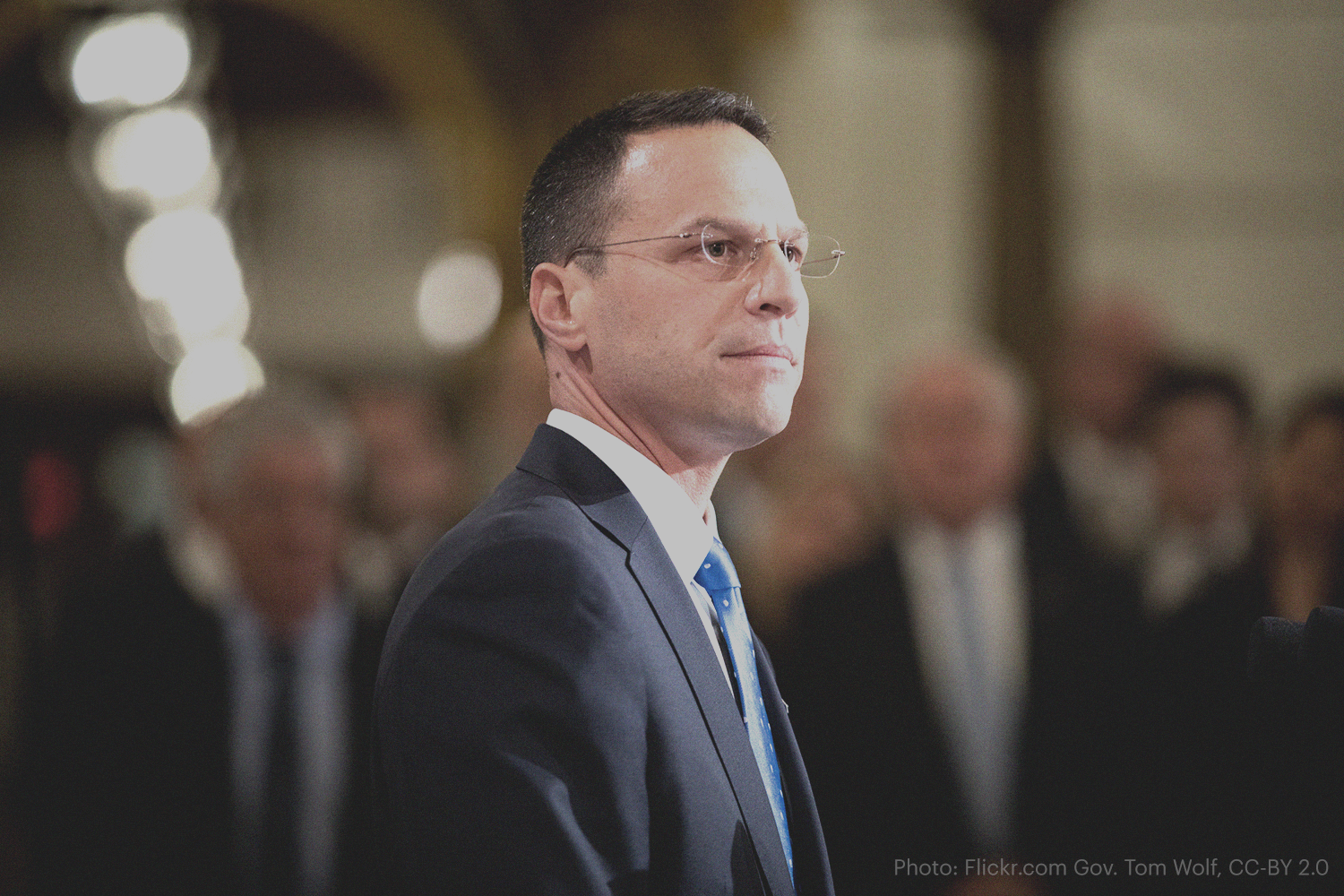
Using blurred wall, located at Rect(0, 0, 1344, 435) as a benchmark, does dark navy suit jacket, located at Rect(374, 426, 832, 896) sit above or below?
below

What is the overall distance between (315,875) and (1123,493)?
9.45 ft

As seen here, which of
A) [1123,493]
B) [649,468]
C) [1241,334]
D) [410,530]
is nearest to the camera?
[649,468]

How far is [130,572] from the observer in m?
3.53

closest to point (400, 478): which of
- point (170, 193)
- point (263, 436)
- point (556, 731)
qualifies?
point (263, 436)

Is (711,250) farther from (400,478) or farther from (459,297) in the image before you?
(459,297)

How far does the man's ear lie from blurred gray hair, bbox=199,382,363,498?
206cm

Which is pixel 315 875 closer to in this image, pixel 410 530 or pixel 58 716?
pixel 58 716

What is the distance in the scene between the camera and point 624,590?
4.75 ft

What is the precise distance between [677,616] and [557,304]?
47cm

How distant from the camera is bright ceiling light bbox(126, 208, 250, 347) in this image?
23.9 feet

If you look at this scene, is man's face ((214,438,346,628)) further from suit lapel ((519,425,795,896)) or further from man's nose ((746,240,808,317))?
man's nose ((746,240,808,317))

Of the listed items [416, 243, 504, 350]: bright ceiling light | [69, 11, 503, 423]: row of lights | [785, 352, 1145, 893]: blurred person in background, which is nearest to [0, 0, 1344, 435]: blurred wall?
[416, 243, 504, 350]: bright ceiling light

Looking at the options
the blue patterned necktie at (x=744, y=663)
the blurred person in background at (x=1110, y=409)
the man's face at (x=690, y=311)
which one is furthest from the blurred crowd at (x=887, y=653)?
the man's face at (x=690, y=311)

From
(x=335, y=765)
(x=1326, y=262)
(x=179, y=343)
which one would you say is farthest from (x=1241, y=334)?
(x=179, y=343)
